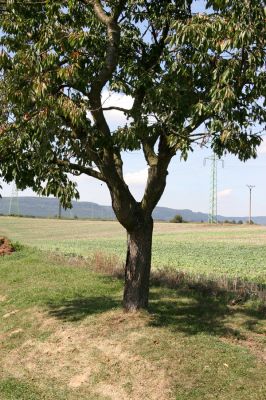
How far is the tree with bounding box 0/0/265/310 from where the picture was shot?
298 inches

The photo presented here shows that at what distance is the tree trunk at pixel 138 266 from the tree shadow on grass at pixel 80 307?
100 cm

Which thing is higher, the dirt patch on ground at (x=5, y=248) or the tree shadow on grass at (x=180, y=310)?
the dirt patch on ground at (x=5, y=248)

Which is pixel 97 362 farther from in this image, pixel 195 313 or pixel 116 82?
pixel 116 82

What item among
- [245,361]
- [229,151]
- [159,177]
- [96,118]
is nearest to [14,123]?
[96,118]

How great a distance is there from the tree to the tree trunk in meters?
0.02

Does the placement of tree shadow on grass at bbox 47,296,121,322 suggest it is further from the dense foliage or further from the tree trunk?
the dense foliage

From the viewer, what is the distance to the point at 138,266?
1042cm

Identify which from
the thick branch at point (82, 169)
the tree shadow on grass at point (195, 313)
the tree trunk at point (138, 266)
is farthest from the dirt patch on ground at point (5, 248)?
the thick branch at point (82, 169)

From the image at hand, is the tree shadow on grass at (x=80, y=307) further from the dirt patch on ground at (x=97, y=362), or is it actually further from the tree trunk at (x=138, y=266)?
the tree trunk at (x=138, y=266)

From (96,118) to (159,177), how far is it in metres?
1.94

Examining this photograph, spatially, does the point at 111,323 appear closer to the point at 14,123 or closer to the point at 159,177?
the point at 159,177

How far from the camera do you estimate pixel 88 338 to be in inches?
372

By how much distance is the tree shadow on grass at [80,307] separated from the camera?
36.4 feet

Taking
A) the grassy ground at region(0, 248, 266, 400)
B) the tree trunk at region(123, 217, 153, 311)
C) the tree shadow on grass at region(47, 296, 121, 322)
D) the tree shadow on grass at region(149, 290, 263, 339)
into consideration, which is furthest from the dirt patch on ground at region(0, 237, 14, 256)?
the tree trunk at region(123, 217, 153, 311)
